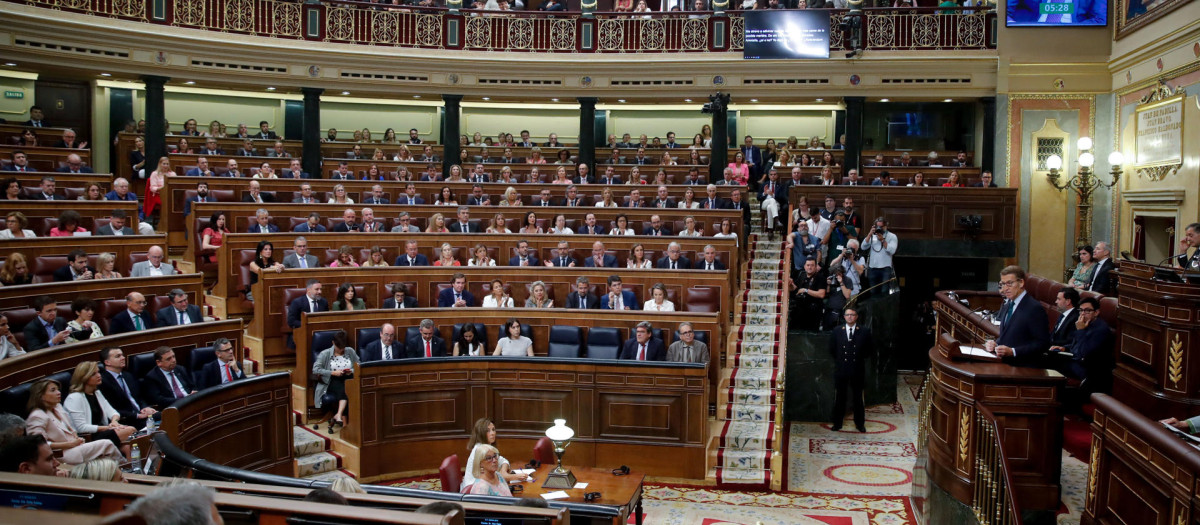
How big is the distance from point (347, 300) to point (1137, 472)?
679 centimetres

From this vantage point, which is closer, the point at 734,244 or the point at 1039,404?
the point at 1039,404

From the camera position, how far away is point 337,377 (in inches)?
310

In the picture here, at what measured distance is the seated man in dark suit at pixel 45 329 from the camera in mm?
6625

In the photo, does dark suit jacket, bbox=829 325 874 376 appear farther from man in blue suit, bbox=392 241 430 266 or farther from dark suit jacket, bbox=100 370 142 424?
dark suit jacket, bbox=100 370 142 424

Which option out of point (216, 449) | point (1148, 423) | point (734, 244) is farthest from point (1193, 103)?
point (216, 449)

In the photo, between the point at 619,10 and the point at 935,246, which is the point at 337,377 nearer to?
the point at 935,246

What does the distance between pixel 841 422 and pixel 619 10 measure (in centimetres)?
882

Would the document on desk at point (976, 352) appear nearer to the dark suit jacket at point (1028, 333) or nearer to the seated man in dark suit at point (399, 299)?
the dark suit jacket at point (1028, 333)

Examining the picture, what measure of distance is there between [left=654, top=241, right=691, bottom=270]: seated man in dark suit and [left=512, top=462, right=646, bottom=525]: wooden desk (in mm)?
3619

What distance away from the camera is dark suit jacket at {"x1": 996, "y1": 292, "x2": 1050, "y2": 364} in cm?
497

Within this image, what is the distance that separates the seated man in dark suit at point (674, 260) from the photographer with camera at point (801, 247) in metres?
1.45

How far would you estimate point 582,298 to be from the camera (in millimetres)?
9039

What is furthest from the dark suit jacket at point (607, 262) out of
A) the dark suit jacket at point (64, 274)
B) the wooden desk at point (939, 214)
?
the dark suit jacket at point (64, 274)

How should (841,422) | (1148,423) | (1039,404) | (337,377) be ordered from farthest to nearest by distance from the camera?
(841,422) → (337,377) → (1039,404) → (1148,423)
